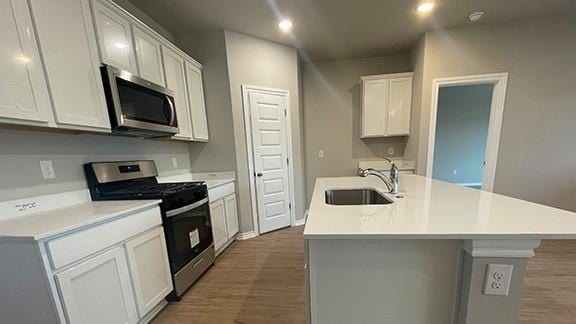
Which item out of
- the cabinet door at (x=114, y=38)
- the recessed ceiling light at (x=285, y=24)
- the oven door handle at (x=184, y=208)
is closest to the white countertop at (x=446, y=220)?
the oven door handle at (x=184, y=208)

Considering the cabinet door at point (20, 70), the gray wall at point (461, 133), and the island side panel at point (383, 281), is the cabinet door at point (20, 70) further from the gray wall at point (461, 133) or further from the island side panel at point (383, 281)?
the gray wall at point (461, 133)

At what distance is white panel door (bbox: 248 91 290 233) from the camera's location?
302 cm

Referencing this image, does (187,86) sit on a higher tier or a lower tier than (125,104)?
higher

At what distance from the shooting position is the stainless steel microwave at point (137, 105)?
155cm

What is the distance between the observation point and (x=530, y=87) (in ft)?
9.18

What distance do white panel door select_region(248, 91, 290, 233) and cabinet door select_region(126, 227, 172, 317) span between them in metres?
1.55

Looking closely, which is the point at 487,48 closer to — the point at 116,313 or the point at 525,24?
the point at 525,24

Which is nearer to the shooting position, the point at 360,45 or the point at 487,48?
the point at 487,48

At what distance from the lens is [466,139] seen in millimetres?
5656

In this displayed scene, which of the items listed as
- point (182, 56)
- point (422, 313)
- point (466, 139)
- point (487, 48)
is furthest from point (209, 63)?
point (466, 139)

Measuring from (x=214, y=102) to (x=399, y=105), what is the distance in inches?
114

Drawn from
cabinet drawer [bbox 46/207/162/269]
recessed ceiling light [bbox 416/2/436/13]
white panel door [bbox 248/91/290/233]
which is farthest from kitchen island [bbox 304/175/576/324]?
recessed ceiling light [bbox 416/2/436/13]

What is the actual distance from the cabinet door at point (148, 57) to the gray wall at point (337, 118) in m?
2.48

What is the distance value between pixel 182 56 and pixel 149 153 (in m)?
1.17
